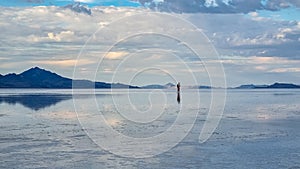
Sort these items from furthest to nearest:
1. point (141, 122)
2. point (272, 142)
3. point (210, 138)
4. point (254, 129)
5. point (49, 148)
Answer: point (141, 122)
point (254, 129)
point (210, 138)
point (272, 142)
point (49, 148)

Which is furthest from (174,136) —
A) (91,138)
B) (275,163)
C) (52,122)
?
(52,122)

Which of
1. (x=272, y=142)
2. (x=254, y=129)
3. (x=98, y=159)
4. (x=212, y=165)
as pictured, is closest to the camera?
(x=212, y=165)

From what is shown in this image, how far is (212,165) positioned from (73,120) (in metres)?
17.0

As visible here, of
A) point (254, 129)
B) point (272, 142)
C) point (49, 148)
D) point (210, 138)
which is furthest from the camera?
point (254, 129)

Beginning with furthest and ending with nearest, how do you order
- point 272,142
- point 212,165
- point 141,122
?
point 141,122, point 272,142, point 212,165

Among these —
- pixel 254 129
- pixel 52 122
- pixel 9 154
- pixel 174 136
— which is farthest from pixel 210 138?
pixel 52 122

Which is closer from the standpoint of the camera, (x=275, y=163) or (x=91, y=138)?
(x=275, y=163)

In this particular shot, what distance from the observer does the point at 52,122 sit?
28.3 meters

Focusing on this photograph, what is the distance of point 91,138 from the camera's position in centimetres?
2098

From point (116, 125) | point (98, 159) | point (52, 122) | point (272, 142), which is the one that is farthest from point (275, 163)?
point (52, 122)

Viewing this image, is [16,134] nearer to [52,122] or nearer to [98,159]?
[52,122]

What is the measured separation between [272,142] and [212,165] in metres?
6.17

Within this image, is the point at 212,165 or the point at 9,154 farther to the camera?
the point at 9,154

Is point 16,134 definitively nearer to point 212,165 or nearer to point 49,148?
point 49,148
